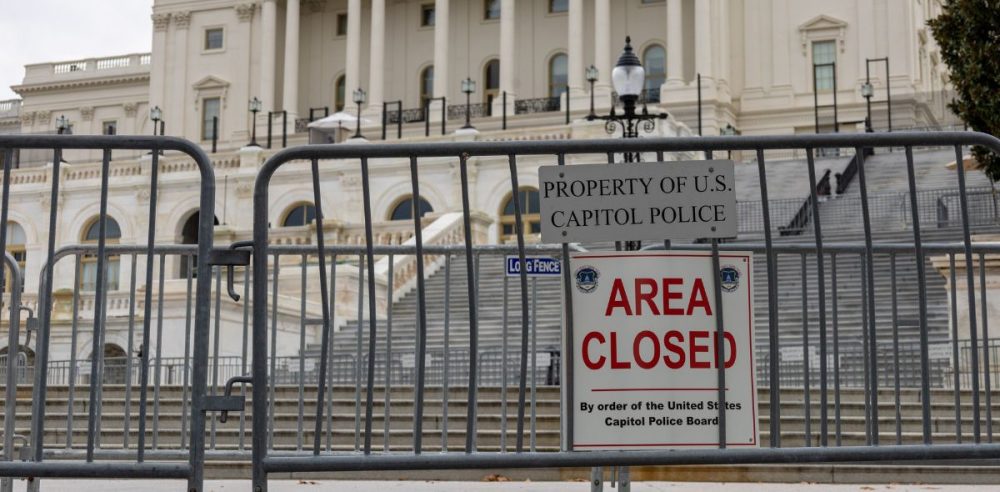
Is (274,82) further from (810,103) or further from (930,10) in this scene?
(930,10)

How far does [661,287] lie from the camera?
5.25 m

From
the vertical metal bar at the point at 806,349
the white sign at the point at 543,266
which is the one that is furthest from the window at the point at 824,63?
the vertical metal bar at the point at 806,349

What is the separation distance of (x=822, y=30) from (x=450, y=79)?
715 inches

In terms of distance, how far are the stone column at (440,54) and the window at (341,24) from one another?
6.80 meters

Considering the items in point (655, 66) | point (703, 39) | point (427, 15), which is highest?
point (427, 15)

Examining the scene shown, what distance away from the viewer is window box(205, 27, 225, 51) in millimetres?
70938

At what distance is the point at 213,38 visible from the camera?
7106 centimetres

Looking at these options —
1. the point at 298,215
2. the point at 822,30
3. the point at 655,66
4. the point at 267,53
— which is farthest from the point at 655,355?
the point at 267,53

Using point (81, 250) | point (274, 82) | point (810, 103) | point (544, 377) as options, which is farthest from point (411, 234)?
point (274, 82)

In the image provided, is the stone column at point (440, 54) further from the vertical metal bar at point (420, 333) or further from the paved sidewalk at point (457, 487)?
the vertical metal bar at point (420, 333)

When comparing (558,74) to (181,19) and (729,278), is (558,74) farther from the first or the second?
(729,278)

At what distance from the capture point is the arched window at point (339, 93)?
225ft

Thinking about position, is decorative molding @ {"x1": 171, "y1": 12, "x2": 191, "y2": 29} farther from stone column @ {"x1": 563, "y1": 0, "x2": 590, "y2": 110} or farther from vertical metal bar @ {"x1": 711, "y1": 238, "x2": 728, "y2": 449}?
vertical metal bar @ {"x1": 711, "y1": 238, "x2": 728, "y2": 449}

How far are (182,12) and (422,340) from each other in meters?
69.5
